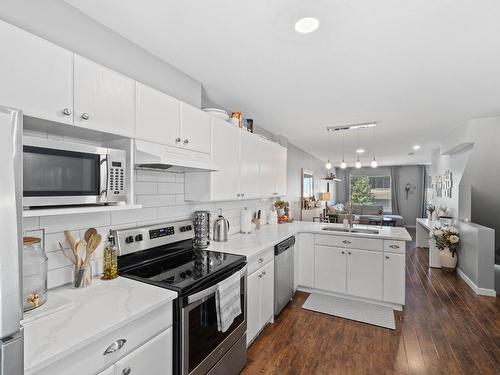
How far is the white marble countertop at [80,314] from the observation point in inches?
35.5

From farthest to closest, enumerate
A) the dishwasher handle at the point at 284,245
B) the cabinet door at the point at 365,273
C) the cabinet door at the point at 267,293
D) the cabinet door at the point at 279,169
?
1. the cabinet door at the point at 279,169
2. the cabinet door at the point at 365,273
3. the dishwasher handle at the point at 284,245
4. the cabinet door at the point at 267,293

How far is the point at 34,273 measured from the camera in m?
1.22

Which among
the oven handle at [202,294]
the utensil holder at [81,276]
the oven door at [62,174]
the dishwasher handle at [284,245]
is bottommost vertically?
the dishwasher handle at [284,245]

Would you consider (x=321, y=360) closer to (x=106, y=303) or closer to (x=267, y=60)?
(x=106, y=303)

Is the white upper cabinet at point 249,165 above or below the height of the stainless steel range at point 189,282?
above

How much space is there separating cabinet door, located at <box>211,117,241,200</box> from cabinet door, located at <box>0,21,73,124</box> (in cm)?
125

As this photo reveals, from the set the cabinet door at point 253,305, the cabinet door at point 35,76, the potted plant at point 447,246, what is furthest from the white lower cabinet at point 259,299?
the potted plant at point 447,246

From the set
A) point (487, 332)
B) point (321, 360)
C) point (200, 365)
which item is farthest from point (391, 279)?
point (200, 365)

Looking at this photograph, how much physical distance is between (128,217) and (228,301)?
0.94 metres

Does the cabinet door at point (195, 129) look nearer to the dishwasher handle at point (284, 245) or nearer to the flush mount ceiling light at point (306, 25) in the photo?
the flush mount ceiling light at point (306, 25)

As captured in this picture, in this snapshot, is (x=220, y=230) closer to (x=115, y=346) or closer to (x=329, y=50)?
(x=115, y=346)

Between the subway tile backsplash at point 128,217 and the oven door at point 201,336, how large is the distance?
0.70 metres

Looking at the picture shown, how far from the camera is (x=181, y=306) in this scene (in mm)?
1398

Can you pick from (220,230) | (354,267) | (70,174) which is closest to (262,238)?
(220,230)
